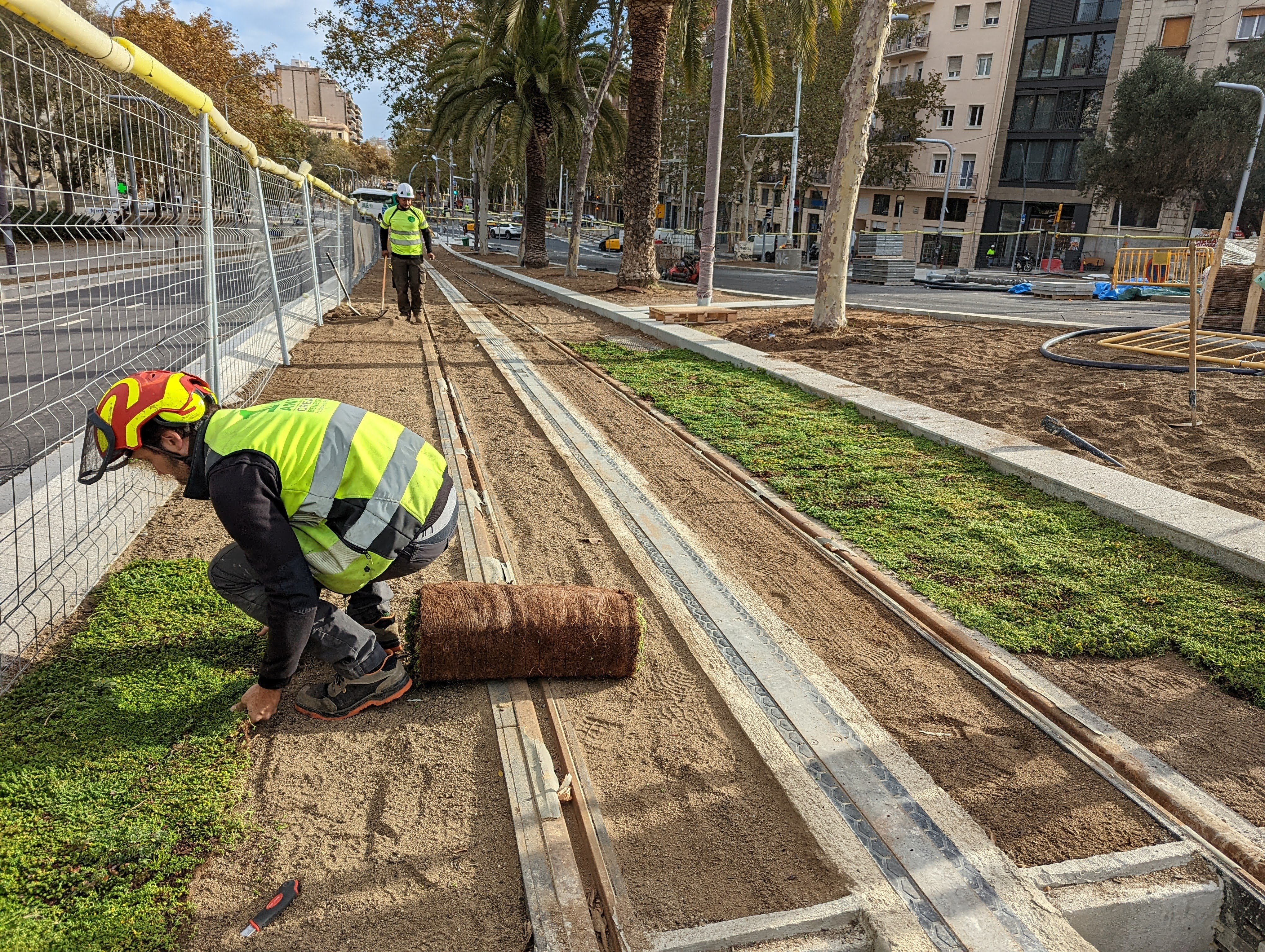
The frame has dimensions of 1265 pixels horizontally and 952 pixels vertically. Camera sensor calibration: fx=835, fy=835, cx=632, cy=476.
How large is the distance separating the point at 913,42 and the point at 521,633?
61234mm

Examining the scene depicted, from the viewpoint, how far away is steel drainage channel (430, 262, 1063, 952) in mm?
2479

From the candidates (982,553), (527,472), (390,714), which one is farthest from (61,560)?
(982,553)

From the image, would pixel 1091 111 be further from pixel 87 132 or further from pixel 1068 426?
pixel 87 132

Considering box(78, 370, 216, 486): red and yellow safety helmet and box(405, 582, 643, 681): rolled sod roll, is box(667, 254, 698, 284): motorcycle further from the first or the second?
box(78, 370, 216, 486): red and yellow safety helmet

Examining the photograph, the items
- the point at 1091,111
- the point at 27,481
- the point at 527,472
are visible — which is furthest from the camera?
the point at 1091,111

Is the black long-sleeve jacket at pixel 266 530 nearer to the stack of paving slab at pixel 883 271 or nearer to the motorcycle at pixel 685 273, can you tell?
the motorcycle at pixel 685 273

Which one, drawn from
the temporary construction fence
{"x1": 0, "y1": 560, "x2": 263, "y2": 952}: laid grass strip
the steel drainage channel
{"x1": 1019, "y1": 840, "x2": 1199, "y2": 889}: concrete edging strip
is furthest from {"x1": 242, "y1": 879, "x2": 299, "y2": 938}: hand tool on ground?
{"x1": 1019, "y1": 840, "x2": 1199, "y2": 889}: concrete edging strip

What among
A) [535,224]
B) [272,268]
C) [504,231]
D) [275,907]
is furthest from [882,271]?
[504,231]

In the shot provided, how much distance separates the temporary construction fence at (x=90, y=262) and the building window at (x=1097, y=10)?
53.1 m

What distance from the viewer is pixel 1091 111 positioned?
47438 mm

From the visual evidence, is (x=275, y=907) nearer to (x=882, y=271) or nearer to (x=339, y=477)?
(x=339, y=477)

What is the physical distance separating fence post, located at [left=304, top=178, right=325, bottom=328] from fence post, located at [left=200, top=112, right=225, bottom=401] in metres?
6.08

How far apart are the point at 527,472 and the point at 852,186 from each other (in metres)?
8.06

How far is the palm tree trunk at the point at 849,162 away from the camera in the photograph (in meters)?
11.4
